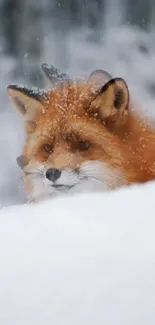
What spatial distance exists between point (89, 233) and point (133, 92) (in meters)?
0.31

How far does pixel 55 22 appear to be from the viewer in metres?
1.55

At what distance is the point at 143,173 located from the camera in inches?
60.3

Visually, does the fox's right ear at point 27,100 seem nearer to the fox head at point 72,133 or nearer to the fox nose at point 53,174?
the fox head at point 72,133

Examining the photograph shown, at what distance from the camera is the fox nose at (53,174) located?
4.97 ft

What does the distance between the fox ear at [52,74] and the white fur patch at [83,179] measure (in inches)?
7.1

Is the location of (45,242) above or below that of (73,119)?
below

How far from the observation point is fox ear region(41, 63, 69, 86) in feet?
5.06

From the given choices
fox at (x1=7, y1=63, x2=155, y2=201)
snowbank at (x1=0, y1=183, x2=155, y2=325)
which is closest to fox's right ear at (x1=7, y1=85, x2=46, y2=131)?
fox at (x1=7, y1=63, x2=155, y2=201)

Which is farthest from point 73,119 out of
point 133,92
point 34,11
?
point 34,11

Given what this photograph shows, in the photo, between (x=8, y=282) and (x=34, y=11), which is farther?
(x=34, y=11)

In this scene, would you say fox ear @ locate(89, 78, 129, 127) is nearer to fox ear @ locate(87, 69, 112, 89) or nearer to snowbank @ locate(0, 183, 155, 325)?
fox ear @ locate(87, 69, 112, 89)

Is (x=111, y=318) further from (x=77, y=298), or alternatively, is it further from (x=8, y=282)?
(x=8, y=282)

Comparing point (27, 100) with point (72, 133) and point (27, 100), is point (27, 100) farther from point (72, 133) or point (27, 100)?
point (72, 133)

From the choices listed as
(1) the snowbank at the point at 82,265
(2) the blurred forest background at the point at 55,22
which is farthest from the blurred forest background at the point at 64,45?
(1) the snowbank at the point at 82,265
